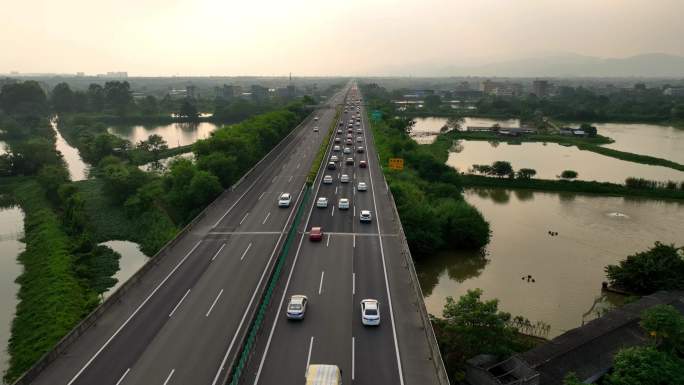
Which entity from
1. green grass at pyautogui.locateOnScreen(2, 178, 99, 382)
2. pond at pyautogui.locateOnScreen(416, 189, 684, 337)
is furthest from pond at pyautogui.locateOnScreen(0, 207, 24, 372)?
pond at pyautogui.locateOnScreen(416, 189, 684, 337)

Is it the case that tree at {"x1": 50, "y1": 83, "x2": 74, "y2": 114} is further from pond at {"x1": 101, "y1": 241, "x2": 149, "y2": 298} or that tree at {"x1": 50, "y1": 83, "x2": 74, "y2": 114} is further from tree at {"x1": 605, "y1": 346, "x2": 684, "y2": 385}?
tree at {"x1": 605, "y1": 346, "x2": 684, "y2": 385}

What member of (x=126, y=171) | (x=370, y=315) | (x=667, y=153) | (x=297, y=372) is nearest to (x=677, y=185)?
(x=667, y=153)

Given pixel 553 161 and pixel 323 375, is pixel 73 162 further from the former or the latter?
pixel 553 161

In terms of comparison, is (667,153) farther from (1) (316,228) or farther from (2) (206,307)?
(2) (206,307)

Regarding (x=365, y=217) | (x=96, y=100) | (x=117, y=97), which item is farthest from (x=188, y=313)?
(x=96, y=100)

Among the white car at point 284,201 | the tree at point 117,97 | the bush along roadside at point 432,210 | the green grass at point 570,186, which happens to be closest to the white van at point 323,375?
the bush along roadside at point 432,210

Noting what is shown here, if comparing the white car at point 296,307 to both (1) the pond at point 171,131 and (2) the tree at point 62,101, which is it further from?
(2) the tree at point 62,101
